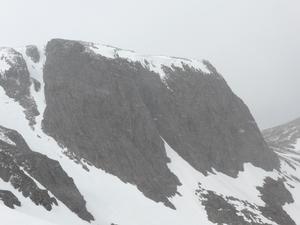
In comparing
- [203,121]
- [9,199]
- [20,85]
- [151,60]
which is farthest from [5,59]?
[9,199]

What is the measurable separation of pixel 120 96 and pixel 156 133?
8.37 meters

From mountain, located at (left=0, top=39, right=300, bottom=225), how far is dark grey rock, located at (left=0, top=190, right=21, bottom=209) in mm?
105

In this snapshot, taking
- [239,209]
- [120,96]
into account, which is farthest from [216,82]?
[239,209]

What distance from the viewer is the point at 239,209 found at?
211 ft

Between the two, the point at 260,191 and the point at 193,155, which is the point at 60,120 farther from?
the point at 260,191

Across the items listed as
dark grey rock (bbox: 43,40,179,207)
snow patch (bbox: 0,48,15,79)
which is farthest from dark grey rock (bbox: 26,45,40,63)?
snow patch (bbox: 0,48,15,79)

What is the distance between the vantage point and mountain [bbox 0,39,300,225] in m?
45.4

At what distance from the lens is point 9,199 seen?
1250 inches

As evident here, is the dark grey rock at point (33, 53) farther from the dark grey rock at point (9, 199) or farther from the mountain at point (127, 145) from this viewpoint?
the dark grey rock at point (9, 199)

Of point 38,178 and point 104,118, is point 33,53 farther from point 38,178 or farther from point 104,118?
point 38,178

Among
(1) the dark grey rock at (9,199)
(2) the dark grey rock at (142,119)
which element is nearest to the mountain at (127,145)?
(1) the dark grey rock at (9,199)

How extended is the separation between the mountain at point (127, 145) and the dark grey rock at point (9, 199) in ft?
0.34

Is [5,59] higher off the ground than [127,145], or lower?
higher

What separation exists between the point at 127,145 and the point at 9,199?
36398 millimetres
